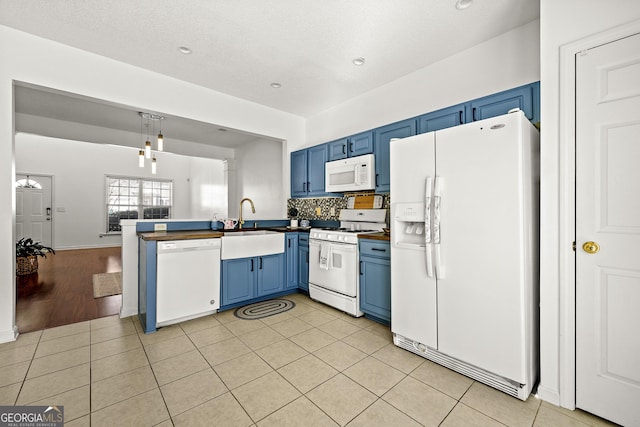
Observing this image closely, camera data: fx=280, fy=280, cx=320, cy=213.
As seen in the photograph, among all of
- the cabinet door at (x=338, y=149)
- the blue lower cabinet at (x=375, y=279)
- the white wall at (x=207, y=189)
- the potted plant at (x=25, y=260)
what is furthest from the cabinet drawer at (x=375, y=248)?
the potted plant at (x=25, y=260)

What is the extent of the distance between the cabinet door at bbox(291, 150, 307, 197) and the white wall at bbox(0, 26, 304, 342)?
42.6 inches

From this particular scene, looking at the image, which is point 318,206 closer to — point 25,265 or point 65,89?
point 65,89

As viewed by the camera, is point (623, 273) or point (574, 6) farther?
point (574, 6)

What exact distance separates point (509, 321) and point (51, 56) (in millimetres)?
4433

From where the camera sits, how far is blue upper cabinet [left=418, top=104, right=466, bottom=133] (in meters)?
2.59

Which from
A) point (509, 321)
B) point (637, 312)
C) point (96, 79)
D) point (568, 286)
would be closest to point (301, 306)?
point (509, 321)

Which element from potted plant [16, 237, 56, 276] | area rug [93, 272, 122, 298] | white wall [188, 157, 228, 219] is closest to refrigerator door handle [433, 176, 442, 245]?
area rug [93, 272, 122, 298]

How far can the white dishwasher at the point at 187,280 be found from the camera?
2.71 m

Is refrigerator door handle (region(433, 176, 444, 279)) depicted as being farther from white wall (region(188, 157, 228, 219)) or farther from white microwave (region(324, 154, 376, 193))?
white wall (region(188, 157, 228, 219))

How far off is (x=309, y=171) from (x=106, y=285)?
358cm

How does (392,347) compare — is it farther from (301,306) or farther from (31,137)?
(31,137)

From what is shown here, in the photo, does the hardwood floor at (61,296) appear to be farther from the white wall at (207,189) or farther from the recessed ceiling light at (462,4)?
the recessed ceiling light at (462,4)

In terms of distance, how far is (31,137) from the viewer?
716cm

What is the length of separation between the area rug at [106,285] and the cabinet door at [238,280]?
1957mm
